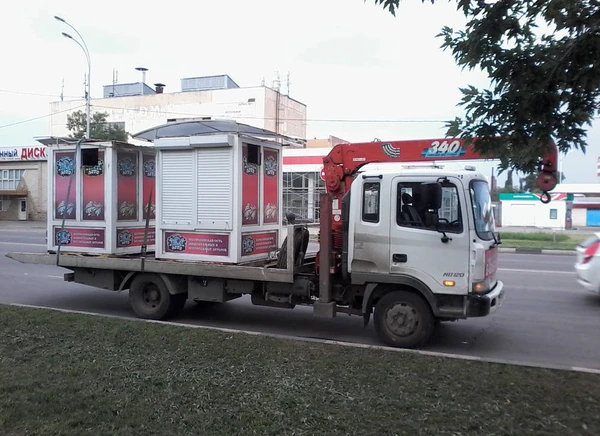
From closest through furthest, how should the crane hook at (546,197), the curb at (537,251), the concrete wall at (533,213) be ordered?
the crane hook at (546,197)
the curb at (537,251)
the concrete wall at (533,213)

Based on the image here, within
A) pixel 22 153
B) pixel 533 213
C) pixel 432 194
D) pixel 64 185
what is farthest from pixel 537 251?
pixel 22 153

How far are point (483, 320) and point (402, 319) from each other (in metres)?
2.69

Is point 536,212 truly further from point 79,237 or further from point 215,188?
point 79,237

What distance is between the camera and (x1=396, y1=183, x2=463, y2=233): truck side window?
7031mm

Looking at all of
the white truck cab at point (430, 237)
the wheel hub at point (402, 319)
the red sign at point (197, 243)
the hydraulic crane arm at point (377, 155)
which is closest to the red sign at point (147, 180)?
the red sign at point (197, 243)

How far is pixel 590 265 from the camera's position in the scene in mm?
10875

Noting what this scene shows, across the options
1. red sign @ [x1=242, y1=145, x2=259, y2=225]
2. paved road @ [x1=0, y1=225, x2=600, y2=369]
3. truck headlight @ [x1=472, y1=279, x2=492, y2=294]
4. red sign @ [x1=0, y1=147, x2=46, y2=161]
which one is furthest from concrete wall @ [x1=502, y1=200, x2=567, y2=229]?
truck headlight @ [x1=472, y1=279, x2=492, y2=294]

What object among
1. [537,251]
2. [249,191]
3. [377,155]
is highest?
[377,155]

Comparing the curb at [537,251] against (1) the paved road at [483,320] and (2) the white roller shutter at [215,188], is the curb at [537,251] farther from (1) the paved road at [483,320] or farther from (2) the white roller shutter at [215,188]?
(2) the white roller shutter at [215,188]

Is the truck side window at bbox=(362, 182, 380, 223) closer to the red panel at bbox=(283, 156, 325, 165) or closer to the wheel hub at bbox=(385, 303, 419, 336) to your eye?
the wheel hub at bbox=(385, 303, 419, 336)

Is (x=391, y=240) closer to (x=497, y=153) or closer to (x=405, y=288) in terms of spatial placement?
(x=405, y=288)

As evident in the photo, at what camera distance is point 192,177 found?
8688mm

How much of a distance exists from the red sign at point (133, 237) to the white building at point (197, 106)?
1643 inches

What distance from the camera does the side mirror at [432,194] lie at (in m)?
6.99
